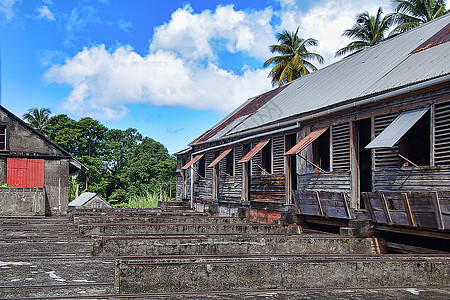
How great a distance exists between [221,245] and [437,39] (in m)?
8.51

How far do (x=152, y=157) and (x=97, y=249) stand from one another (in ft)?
111

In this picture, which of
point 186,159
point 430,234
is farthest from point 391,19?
point 430,234

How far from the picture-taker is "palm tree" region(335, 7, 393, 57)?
38.5 m

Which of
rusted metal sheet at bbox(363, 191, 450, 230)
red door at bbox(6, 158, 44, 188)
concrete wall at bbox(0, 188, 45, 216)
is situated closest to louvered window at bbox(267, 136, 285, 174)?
rusted metal sheet at bbox(363, 191, 450, 230)

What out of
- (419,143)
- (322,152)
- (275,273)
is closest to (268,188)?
(322,152)

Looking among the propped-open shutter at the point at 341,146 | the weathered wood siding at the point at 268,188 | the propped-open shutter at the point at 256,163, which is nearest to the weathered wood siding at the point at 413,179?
the propped-open shutter at the point at 341,146

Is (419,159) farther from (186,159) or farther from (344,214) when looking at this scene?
(186,159)

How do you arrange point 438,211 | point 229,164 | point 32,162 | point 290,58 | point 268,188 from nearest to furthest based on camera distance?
1. point 438,211
2. point 268,188
3. point 229,164
4. point 32,162
5. point 290,58

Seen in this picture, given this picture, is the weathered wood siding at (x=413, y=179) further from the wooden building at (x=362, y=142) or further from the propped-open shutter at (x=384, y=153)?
the propped-open shutter at (x=384, y=153)

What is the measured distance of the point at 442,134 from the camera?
1067 cm

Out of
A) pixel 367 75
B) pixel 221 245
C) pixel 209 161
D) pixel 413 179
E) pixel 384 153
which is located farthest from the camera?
pixel 209 161

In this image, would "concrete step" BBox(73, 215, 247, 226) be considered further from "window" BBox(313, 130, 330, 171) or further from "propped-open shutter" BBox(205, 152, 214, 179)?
"propped-open shutter" BBox(205, 152, 214, 179)

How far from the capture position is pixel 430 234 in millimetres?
10633

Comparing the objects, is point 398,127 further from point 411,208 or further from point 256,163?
point 256,163
